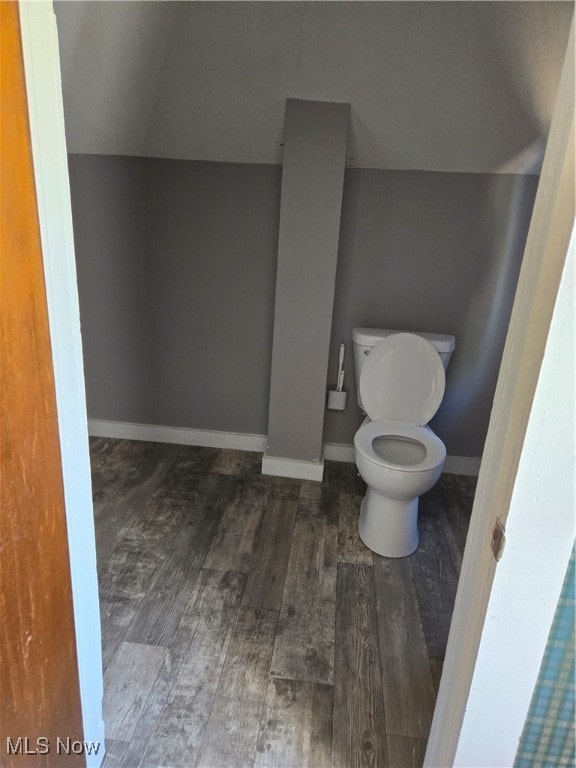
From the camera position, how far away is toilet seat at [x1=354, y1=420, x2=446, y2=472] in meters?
2.10

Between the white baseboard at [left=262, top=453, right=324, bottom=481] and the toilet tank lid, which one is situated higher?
the toilet tank lid

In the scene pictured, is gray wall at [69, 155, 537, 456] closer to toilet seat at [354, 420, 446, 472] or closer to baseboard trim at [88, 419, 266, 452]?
baseboard trim at [88, 419, 266, 452]

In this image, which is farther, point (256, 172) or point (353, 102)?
point (256, 172)

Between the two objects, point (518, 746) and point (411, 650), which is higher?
point (518, 746)

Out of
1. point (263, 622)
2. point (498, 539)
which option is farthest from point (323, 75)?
point (263, 622)

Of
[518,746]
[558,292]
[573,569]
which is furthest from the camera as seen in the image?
[518,746]

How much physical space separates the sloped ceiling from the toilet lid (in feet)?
3.03

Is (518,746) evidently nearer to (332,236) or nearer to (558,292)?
(558,292)

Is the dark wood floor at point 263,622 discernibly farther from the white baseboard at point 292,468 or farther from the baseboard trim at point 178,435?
the baseboard trim at point 178,435

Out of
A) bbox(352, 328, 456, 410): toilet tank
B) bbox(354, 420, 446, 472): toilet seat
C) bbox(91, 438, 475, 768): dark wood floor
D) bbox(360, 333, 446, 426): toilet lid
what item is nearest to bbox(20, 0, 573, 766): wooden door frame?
bbox(91, 438, 475, 768): dark wood floor

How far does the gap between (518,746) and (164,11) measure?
241cm

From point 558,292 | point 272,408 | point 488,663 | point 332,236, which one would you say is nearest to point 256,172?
point 332,236

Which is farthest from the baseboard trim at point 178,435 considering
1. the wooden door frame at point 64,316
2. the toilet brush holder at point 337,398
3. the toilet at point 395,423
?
the wooden door frame at point 64,316

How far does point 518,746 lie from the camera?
857 mm
